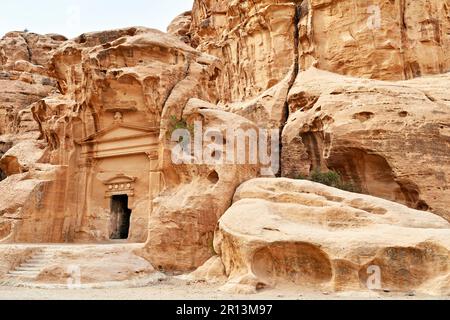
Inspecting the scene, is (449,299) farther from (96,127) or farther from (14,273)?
(96,127)

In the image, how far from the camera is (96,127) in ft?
63.2

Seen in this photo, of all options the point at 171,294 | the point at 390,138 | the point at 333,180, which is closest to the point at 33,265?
the point at 171,294

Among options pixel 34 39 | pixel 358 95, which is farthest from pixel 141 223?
pixel 34 39

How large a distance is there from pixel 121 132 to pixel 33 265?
743cm

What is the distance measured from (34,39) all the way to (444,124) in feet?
141

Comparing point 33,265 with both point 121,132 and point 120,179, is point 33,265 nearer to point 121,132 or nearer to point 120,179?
point 120,179

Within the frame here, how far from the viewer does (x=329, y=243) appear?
1025cm

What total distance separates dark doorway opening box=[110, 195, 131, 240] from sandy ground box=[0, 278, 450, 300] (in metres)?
7.85

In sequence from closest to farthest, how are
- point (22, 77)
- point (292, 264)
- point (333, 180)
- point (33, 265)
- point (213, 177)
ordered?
point (292, 264) → point (33, 265) → point (213, 177) → point (333, 180) → point (22, 77)

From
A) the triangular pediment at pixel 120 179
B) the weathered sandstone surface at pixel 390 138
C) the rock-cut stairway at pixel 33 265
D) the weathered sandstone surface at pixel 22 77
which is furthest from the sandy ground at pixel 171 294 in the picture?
the weathered sandstone surface at pixel 22 77

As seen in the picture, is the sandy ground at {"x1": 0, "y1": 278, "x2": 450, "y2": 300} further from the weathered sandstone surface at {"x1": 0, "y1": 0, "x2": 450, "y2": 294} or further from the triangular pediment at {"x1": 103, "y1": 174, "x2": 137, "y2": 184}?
the triangular pediment at {"x1": 103, "y1": 174, "x2": 137, "y2": 184}

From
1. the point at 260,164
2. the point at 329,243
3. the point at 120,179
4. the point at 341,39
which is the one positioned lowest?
the point at 329,243

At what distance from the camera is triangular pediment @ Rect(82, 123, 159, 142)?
1823cm

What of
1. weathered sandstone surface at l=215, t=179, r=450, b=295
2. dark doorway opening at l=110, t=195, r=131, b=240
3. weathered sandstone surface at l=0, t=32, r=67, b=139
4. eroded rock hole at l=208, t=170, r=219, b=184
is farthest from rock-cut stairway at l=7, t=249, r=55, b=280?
weathered sandstone surface at l=0, t=32, r=67, b=139
